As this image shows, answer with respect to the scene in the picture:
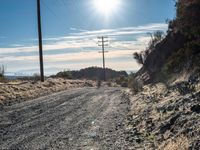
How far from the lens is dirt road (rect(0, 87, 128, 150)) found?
12562 mm

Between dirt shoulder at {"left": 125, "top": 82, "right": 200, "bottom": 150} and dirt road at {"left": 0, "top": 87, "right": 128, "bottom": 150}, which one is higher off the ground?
dirt shoulder at {"left": 125, "top": 82, "right": 200, "bottom": 150}

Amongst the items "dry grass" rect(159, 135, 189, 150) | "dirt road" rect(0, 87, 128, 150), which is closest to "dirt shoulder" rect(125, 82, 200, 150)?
"dry grass" rect(159, 135, 189, 150)

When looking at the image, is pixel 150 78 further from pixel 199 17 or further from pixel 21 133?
pixel 21 133

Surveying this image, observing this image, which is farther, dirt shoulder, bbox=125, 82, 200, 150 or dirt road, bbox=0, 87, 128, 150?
dirt road, bbox=0, 87, 128, 150

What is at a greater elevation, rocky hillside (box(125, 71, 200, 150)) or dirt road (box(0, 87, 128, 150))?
rocky hillside (box(125, 71, 200, 150))

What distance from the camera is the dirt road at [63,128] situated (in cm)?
1256

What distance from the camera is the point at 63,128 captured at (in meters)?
15.7

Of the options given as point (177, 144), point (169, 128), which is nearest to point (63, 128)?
point (169, 128)

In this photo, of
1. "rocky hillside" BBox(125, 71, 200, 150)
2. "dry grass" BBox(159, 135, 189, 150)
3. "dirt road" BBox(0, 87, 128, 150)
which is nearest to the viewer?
"dry grass" BBox(159, 135, 189, 150)

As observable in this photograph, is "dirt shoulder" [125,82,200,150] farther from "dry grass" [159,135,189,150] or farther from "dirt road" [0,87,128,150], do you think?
"dirt road" [0,87,128,150]

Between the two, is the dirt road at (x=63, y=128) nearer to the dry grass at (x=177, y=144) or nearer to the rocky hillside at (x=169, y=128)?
the rocky hillside at (x=169, y=128)

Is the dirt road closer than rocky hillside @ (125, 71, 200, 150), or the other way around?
rocky hillside @ (125, 71, 200, 150)

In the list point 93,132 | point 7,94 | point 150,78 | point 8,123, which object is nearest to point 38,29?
point 150,78

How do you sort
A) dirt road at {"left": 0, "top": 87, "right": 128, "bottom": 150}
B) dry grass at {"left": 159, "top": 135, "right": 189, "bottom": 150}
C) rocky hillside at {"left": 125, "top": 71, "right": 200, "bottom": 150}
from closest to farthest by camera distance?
1. dry grass at {"left": 159, "top": 135, "right": 189, "bottom": 150}
2. rocky hillside at {"left": 125, "top": 71, "right": 200, "bottom": 150}
3. dirt road at {"left": 0, "top": 87, "right": 128, "bottom": 150}
